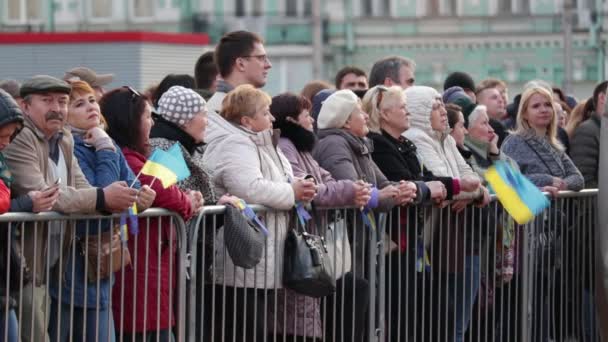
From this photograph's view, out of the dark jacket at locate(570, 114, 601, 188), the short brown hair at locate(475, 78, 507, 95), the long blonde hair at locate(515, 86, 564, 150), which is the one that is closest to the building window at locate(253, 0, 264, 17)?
the short brown hair at locate(475, 78, 507, 95)

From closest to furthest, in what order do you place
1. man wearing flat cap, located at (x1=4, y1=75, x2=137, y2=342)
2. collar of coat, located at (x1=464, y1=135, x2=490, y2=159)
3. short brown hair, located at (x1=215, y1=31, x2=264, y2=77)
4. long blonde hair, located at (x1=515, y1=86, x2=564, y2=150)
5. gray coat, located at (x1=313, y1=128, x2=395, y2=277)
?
man wearing flat cap, located at (x1=4, y1=75, x2=137, y2=342) < gray coat, located at (x1=313, y1=128, x2=395, y2=277) < short brown hair, located at (x1=215, y1=31, x2=264, y2=77) < collar of coat, located at (x1=464, y1=135, x2=490, y2=159) < long blonde hair, located at (x1=515, y1=86, x2=564, y2=150)

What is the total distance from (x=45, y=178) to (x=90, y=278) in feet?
1.66

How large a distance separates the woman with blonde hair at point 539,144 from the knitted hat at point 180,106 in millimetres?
3626

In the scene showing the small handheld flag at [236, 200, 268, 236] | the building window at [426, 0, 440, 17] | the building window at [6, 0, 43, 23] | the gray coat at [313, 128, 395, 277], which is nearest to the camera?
the small handheld flag at [236, 200, 268, 236]

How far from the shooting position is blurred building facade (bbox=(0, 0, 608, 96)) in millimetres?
51906

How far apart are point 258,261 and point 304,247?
0.41 m

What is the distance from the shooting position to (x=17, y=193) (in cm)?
793

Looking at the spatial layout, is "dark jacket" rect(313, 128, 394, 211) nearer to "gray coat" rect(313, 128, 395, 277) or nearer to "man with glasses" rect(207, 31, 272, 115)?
"gray coat" rect(313, 128, 395, 277)

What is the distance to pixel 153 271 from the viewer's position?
8516 mm

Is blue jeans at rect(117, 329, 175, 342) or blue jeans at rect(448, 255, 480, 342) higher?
blue jeans at rect(117, 329, 175, 342)

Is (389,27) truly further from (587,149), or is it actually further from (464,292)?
(464,292)

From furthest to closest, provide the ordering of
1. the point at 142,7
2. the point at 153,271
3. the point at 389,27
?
1. the point at 142,7
2. the point at 389,27
3. the point at 153,271

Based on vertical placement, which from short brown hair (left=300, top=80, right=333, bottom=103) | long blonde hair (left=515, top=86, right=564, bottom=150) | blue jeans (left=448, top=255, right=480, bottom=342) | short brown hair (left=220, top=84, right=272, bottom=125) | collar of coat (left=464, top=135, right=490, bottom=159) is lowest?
blue jeans (left=448, top=255, right=480, bottom=342)

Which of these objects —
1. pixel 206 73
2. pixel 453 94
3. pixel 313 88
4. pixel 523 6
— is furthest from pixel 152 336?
pixel 523 6
